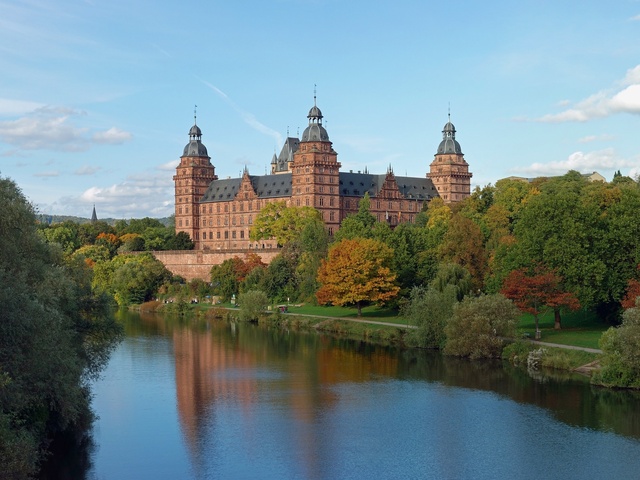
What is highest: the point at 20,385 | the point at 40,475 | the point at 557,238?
the point at 557,238

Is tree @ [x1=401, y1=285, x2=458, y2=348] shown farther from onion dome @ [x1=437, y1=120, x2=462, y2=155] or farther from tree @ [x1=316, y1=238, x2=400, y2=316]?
onion dome @ [x1=437, y1=120, x2=462, y2=155]

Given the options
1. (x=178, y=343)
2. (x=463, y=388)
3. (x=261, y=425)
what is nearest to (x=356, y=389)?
(x=463, y=388)

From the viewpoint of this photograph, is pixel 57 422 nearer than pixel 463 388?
Yes

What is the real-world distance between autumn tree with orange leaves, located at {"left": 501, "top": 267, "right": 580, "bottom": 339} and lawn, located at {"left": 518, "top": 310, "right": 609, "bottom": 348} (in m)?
1.23

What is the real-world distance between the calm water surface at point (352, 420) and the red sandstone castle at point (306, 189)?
181 feet

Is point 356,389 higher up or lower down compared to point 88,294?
lower down

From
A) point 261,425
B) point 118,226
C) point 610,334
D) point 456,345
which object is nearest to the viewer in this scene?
point 261,425

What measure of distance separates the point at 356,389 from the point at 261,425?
766 centimetres

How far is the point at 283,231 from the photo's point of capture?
96.0 metres

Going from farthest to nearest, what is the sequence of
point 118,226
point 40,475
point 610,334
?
point 118,226 < point 610,334 < point 40,475

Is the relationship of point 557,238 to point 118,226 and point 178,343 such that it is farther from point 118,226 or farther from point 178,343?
point 118,226

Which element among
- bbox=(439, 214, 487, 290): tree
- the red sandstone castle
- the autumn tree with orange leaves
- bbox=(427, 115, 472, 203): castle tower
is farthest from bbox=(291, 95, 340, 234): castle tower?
the autumn tree with orange leaves

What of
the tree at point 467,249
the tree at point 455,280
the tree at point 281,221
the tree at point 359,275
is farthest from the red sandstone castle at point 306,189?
the tree at point 455,280

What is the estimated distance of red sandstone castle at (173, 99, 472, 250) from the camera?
101 m
